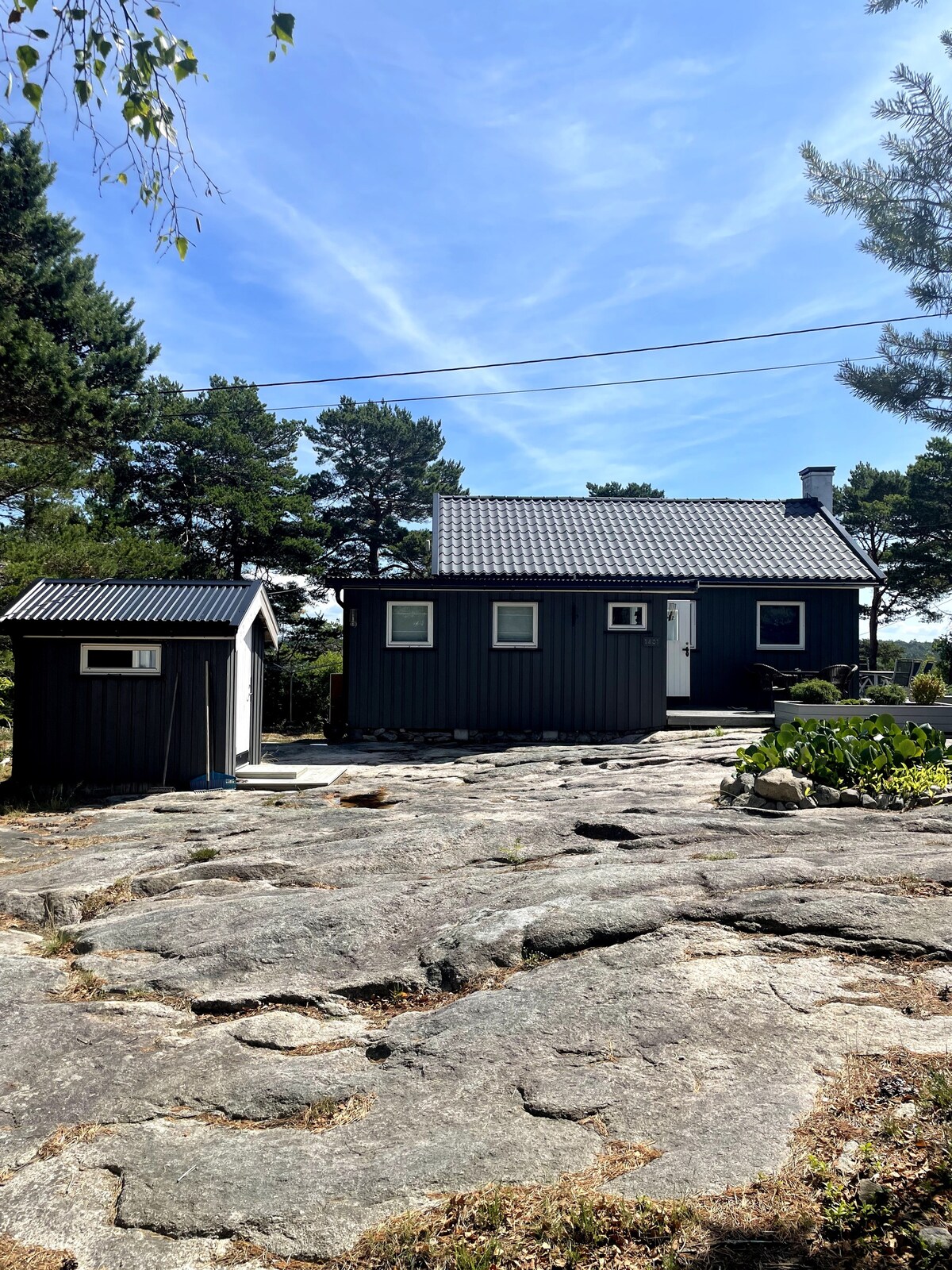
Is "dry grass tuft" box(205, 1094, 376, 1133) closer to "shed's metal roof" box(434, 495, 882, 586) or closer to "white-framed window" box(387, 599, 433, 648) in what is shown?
"white-framed window" box(387, 599, 433, 648)

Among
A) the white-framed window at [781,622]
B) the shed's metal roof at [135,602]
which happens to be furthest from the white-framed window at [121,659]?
the white-framed window at [781,622]

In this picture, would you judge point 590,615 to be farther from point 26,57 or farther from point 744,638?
point 26,57

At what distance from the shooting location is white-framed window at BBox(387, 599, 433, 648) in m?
15.1

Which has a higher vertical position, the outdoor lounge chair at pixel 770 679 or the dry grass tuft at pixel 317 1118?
the outdoor lounge chair at pixel 770 679

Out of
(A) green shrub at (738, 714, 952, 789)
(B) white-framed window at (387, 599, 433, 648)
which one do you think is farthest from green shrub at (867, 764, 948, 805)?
(B) white-framed window at (387, 599, 433, 648)

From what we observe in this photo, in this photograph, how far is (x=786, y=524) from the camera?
19859 mm

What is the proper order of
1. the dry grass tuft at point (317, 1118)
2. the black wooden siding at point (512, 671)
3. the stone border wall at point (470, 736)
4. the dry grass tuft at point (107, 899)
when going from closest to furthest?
the dry grass tuft at point (317, 1118) → the dry grass tuft at point (107, 899) → the stone border wall at point (470, 736) → the black wooden siding at point (512, 671)

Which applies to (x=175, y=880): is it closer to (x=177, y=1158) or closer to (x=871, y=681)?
(x=177, y=1158)

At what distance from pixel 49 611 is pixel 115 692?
1.32m

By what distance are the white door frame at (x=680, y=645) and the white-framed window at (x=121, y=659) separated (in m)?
9.95

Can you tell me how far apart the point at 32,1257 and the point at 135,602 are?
9.87 meters

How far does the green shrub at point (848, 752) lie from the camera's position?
8125 mm

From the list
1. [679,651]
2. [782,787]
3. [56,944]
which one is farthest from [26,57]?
[679,651]

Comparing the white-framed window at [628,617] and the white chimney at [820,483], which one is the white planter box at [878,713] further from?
the white chimney at [820,483]
